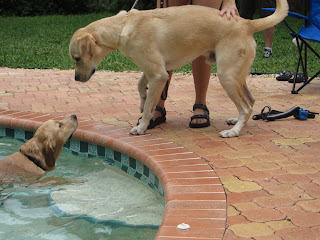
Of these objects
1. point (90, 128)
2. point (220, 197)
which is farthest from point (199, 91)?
point (220, 197)

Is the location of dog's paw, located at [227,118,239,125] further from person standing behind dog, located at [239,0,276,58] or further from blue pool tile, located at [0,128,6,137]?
person standing behind dog, located at [239,0,276,58]

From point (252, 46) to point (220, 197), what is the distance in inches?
69.6

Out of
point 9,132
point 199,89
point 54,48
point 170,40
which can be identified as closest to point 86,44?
point 170,40

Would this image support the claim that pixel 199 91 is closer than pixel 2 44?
Yes

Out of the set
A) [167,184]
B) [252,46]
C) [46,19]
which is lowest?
[46,19]

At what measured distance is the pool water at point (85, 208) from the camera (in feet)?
10.2

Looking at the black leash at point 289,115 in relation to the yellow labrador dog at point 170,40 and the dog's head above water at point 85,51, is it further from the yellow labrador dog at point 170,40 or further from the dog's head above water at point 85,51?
the dog's head above water at point 85,51

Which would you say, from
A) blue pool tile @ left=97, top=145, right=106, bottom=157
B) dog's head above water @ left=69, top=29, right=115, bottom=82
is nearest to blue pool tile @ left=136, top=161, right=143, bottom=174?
blue pool tile @ left=97, top=145, right=106, bottom=157

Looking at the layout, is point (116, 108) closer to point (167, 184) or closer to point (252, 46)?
point (252, 46)

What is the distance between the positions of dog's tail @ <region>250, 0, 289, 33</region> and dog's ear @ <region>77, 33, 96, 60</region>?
1417 mm

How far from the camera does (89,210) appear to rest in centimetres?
342

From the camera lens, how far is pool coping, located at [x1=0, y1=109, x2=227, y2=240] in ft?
8.50

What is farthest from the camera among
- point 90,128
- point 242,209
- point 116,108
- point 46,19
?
point 46,19

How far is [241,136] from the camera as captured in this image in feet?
14.3
